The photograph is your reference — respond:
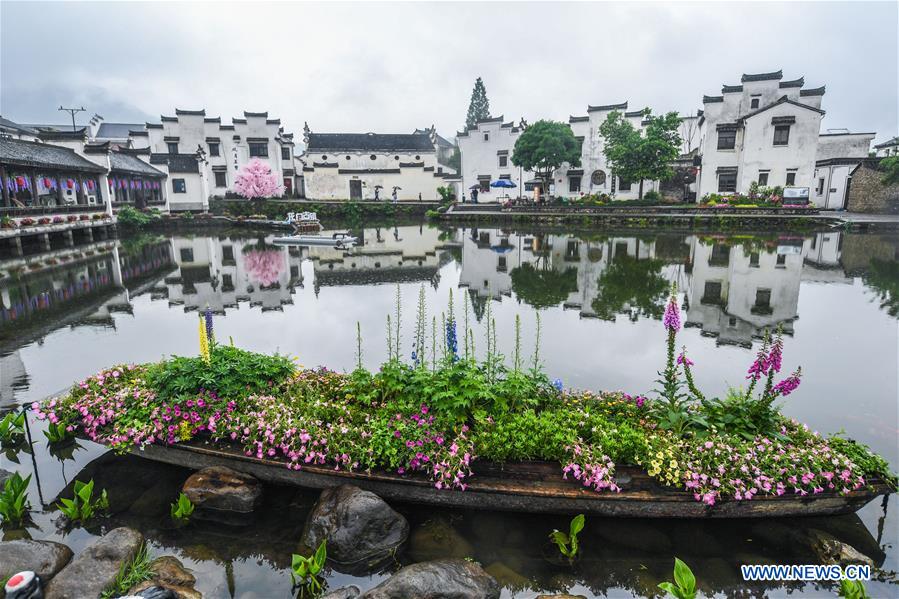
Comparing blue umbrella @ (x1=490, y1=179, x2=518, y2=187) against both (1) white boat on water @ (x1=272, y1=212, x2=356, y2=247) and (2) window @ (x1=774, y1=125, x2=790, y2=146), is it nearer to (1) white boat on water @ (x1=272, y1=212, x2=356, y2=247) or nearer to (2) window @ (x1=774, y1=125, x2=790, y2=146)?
(1) white boat on water @ (x1=272, y1=212, x2=356, y2=247)

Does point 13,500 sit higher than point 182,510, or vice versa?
point 13,500

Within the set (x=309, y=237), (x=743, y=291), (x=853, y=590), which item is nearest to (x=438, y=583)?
(x=853, y=590)

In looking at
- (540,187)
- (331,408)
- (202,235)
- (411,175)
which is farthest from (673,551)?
(411,175)

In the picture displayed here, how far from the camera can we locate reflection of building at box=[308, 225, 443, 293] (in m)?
19.6

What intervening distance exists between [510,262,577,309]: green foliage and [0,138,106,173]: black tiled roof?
91.1 feet

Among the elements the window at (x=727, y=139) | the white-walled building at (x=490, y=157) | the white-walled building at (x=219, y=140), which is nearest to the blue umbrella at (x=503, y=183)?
the white-walled building at (x=490, y=157)

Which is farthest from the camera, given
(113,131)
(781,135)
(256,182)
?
(113,131)

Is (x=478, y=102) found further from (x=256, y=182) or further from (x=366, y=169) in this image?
(x=256, y=182)

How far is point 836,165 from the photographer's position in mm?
42031

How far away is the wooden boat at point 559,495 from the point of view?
5156 mm

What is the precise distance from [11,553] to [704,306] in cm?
1551

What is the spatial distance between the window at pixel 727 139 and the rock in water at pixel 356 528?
45.9m

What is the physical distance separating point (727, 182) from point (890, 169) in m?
10.6

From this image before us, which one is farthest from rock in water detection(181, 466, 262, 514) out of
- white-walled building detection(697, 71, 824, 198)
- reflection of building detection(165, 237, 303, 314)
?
white-walled building detection(697, 71, 824, 198)
